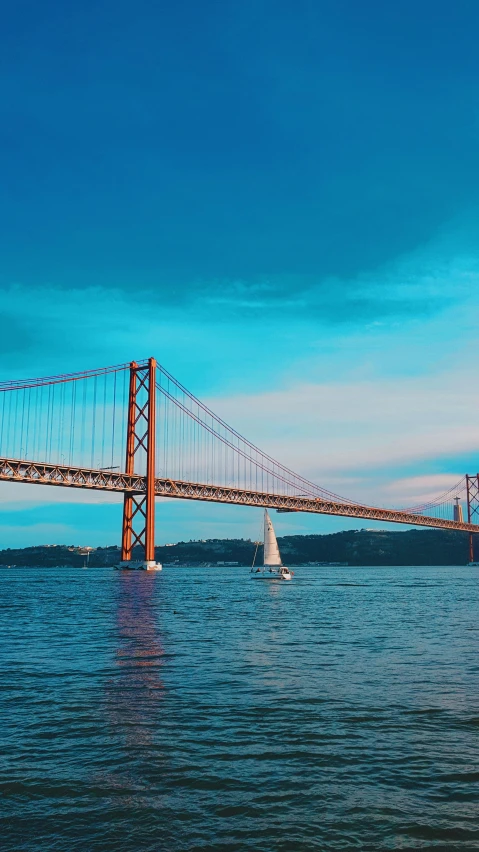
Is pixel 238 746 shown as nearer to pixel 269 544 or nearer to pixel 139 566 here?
pixel 269 544

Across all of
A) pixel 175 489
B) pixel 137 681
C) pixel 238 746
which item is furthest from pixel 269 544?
pixel 238 746

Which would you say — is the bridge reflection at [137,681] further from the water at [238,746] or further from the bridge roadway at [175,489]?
the bridge roadway at [175,489]

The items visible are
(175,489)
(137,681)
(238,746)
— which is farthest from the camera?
(175,489)

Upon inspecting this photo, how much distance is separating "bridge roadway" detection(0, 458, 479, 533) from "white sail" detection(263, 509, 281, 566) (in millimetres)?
7037

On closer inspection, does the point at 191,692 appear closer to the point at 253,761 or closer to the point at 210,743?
the point at 210,743

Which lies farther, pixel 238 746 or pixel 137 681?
pixel 137 681

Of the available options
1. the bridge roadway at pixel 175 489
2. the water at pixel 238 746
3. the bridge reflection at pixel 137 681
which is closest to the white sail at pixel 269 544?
the bridge roadway at pixel 175 489

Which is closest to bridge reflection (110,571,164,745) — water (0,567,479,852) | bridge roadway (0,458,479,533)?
water (0,567,479,852)

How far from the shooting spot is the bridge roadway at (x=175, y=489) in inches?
3182

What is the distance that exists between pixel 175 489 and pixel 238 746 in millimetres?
84610

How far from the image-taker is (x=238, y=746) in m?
10.4

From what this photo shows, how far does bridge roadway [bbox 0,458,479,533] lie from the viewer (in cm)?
8081

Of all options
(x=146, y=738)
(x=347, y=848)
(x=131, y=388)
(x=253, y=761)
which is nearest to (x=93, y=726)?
→ (x=146, y=738)

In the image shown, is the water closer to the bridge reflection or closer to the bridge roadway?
the bridge reflection
